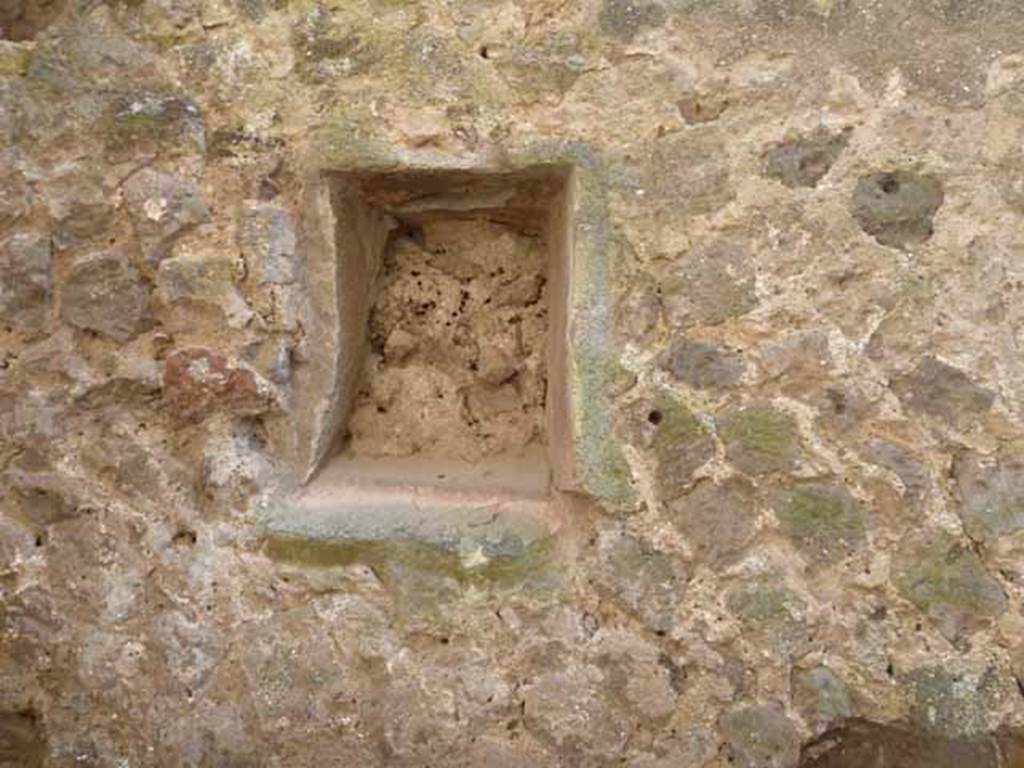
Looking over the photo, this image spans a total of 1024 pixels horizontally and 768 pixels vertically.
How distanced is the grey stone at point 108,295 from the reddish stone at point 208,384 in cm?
11

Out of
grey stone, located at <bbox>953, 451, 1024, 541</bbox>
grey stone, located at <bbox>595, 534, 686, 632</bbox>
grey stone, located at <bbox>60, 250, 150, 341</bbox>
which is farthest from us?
grey stone, located at <bbox>60, 250, 150, 341</bbox>

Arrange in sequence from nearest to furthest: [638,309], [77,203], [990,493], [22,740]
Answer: [990,493] → [638,309] → [77,203] → [22,740]

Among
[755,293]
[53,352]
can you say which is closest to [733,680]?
[755,293]

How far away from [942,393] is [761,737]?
2.24 feet

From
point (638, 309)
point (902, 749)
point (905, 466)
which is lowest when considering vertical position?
point (902, 749)

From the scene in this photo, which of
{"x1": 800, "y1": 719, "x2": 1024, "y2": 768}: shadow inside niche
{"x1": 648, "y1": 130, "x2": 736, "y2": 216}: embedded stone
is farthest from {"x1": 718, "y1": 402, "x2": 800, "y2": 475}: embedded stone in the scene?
{"x1": 800, "y1": 719, "x2": 1024, "y2": 768}: shadow inside niche

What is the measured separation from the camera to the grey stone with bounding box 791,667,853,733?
1759 millimetres

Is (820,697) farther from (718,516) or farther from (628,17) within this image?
(628,17)

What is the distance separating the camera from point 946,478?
1.71 metres

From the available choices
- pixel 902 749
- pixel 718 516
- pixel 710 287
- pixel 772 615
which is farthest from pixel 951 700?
pixel 710 287

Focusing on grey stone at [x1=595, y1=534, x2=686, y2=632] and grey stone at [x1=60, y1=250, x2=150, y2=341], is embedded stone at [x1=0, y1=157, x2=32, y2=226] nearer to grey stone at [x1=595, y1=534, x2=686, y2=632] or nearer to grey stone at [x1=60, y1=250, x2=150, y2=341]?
grey stone at [x1=60, y1=250, x2=150, y2=341]

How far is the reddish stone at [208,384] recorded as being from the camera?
1908mm

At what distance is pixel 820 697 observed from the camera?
1768 millimetres

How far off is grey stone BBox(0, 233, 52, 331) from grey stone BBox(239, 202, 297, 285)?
39 cm
